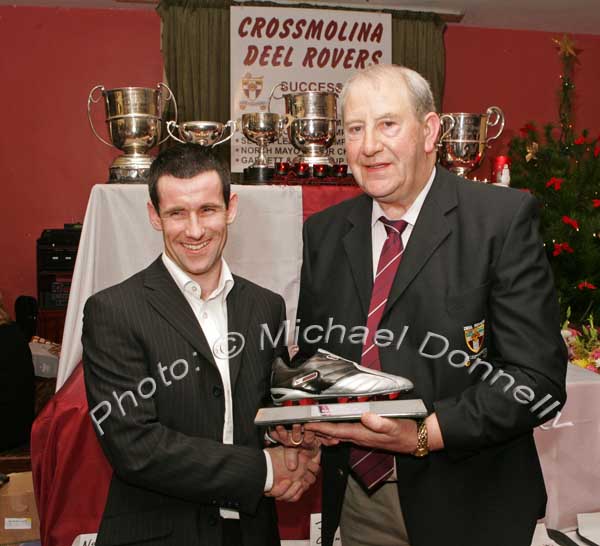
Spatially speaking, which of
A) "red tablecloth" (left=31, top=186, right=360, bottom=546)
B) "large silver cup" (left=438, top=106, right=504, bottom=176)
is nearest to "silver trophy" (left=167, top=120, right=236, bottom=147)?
"large silver cup" (left=438, top=106, right=504, bottom=176)

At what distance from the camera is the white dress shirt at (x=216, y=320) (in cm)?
136

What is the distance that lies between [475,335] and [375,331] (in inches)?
7.9

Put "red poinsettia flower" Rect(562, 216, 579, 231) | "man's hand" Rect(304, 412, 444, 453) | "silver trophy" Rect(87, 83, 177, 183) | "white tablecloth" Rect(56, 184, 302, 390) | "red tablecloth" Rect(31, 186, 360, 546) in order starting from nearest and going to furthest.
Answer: "man's hand" Rect(304, 412, 444, 453) → "red tablecloth" Rect(31, 186, 360, 546) → "white tablecloth" Rect(56, 184, 302, 390) → "silver trophy" Rect(87, 83, 177, 183) → "red poinsettia flower" Rect(562, 216, 579, 231)

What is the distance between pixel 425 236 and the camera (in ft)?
4.49

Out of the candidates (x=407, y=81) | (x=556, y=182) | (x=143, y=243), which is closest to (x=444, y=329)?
(x=407, y=81)

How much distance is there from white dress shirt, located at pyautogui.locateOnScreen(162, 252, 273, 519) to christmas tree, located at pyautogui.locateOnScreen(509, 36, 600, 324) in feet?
7.70

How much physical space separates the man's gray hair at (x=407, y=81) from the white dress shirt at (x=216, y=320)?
51 cm

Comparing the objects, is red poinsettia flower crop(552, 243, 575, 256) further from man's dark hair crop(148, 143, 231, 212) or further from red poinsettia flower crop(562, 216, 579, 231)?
man's dark hair crop(148, 143, 231, 212)

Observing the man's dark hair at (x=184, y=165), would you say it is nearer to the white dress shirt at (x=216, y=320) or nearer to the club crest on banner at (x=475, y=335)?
the white dress shirt at (x=216, y=320)

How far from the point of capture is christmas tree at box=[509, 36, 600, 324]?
131 inches

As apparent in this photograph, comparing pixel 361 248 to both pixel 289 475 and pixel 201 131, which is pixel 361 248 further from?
pixel 201 131

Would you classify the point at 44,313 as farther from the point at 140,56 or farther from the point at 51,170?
the point at 140,56

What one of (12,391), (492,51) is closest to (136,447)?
(12,391)

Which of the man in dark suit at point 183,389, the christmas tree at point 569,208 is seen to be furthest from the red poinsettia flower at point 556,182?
the man in dark suit at point 183,389
